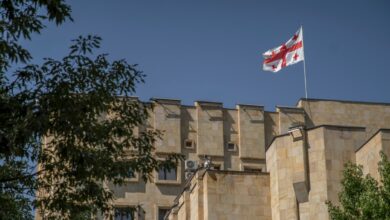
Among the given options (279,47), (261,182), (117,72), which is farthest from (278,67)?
(117,72)

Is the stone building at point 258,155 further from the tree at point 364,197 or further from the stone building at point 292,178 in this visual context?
the tree at point 364,197

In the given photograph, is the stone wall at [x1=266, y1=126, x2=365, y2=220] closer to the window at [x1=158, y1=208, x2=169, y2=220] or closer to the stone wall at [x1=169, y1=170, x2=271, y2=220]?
the stone wall at [x1=169, y1=170, x2=271, y2=220]

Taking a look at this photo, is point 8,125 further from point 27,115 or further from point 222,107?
point 222,107

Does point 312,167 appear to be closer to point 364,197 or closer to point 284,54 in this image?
point 364,197

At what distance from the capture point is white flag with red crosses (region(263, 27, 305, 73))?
4753 centimetres

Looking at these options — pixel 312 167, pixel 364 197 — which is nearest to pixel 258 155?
pixel 312 167

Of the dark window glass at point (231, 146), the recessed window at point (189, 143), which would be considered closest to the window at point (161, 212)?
the recessed window at point (189, 143)

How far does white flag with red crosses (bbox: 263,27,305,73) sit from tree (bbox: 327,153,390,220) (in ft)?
58.7

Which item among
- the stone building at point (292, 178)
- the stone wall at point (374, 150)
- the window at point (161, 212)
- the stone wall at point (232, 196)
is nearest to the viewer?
the stone wall at point (374, 150)

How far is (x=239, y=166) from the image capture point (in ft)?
185

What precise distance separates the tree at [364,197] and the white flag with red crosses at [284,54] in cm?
1790

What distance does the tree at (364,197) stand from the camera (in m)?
27.1

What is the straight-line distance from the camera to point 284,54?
157 ft

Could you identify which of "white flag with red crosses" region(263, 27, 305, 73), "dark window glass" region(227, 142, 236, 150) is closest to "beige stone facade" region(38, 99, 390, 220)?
"dark window glass" region(227, 142, 236, 150)
